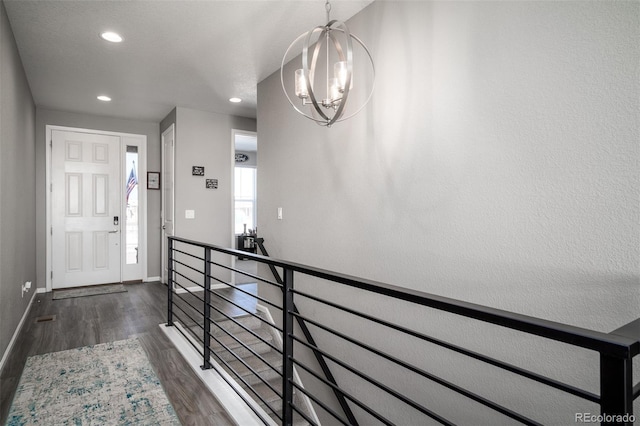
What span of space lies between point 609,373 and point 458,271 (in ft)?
4.15

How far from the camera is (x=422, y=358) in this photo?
6.84 ft

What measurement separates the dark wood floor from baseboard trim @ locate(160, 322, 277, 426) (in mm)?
35

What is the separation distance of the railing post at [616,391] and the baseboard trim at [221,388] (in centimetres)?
157

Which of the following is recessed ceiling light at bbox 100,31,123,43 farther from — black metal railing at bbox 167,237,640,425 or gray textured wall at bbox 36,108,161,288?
gray textured wall at bbox 36,108,161,288

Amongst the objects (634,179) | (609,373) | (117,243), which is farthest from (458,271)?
(117,243)

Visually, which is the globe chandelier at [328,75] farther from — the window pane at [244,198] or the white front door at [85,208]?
the window pane at [244,198]

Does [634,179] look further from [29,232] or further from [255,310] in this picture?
[29,232]

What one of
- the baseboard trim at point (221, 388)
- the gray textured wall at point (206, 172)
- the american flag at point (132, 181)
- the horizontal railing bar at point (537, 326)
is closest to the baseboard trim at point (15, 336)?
the baseboard trim at point (221, 388)

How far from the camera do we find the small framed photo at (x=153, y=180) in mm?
5539

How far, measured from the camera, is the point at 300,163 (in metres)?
3.21

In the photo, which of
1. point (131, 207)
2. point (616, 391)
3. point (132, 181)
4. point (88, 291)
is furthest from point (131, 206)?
point (616, 391)

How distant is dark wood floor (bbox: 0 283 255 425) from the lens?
6.89ft

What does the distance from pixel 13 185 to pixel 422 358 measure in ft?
11.0

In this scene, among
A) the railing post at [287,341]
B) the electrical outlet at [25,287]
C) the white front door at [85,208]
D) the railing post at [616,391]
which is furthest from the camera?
the white front door at [85,208]
